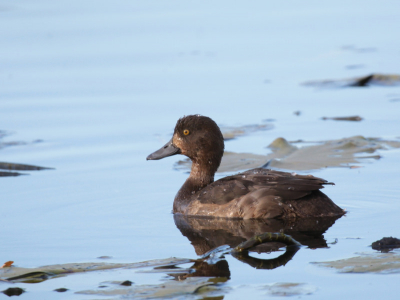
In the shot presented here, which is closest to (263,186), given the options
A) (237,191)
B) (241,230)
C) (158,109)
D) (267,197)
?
(267,197)

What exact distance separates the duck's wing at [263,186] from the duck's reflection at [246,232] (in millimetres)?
247

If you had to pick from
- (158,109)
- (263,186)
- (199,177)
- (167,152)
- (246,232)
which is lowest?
(246,232)

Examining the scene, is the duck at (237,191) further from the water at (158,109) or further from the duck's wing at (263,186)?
the water at (158,109)

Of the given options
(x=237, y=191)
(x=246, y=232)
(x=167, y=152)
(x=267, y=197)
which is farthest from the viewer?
(x=167, y=152)

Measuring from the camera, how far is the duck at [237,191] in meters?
6.99

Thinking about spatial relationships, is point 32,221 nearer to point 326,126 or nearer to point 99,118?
point 99,118

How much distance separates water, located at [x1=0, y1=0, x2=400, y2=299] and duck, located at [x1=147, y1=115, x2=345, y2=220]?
0.29 metres

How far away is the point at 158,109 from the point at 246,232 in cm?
589

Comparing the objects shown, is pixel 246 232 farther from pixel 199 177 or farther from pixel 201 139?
pixel 201 139

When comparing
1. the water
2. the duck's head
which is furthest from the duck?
the water

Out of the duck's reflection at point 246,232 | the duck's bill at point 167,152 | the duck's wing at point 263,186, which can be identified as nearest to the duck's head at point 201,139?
the duck's bill at point 167,152

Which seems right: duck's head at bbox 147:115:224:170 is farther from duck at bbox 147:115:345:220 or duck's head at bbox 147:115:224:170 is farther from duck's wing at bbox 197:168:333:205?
duck's wing at bbox 197:168:333:205

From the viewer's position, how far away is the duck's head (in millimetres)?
7996

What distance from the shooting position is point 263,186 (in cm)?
713
